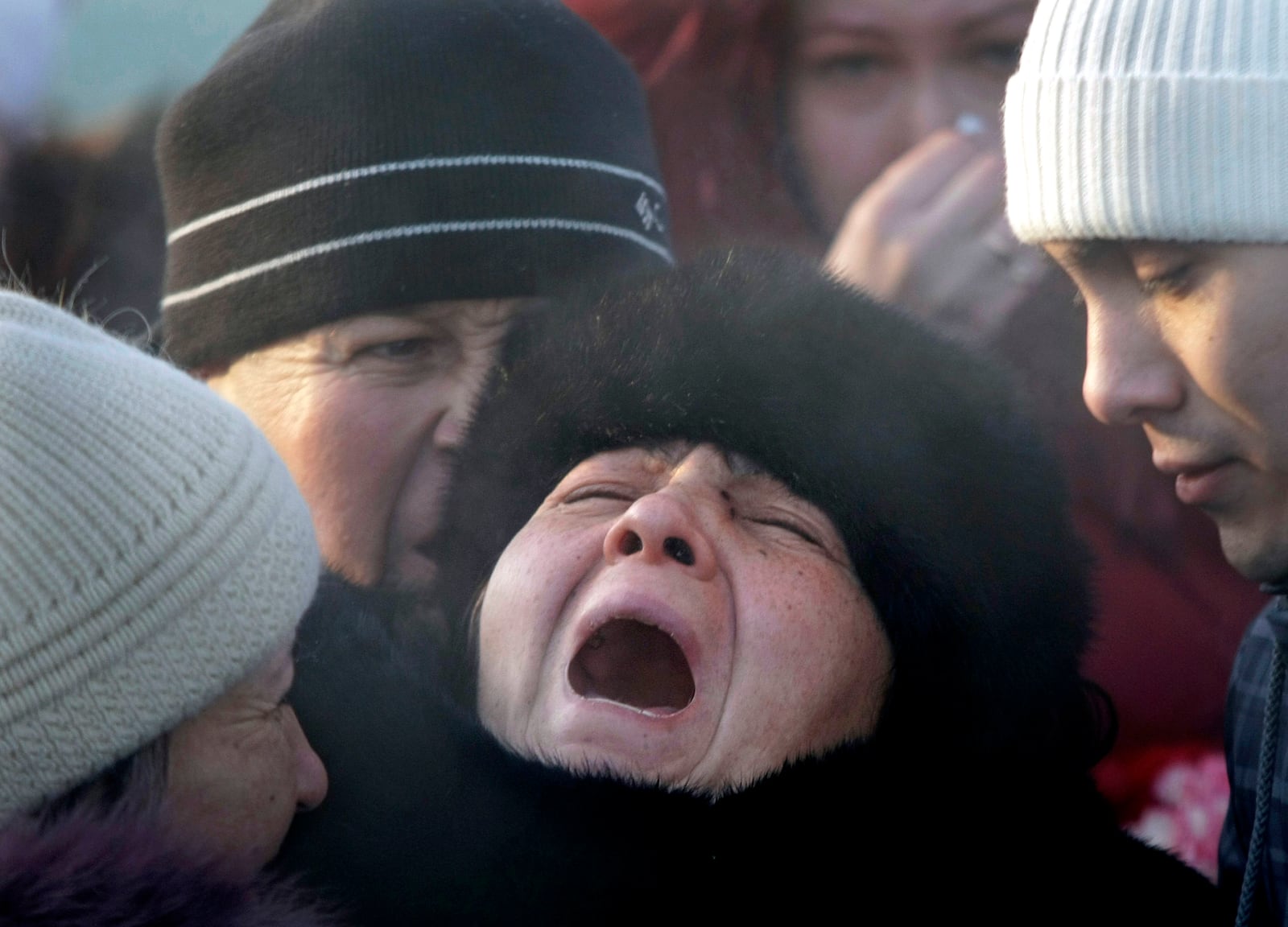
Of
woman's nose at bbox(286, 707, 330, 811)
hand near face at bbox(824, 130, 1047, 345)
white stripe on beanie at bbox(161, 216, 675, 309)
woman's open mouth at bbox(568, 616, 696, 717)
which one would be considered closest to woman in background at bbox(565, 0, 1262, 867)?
hand near face at bbox(824, 130, 1047, 345)

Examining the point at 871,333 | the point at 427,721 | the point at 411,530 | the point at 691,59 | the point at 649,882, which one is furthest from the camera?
the point at 691,59

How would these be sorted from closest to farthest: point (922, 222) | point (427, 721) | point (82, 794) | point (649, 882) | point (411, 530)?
point (82, 794) < point (649, 882) < point (427, 721) < point (411, 530) < point (922, 222)

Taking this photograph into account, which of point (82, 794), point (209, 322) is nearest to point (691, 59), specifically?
point (209, 322)

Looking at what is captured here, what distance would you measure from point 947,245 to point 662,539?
1.10 m

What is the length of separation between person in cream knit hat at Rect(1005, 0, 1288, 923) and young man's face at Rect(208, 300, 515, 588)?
826 millimetres

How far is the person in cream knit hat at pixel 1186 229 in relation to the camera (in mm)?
1389

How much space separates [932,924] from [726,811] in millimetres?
230

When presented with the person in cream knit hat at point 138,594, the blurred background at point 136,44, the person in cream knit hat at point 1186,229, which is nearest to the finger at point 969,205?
the person in cream knit hat at point 1186,229

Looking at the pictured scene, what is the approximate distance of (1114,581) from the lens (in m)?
2.57

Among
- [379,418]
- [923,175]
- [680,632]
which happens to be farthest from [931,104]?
[680,632]

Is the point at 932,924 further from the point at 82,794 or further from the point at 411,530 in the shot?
the point at 411,530

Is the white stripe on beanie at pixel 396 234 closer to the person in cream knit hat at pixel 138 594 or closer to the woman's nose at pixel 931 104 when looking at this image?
the person in cream knit hat at pixel 138 594

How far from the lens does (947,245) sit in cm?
242

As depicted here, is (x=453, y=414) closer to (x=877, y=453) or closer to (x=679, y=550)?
(x=679, y=550)
